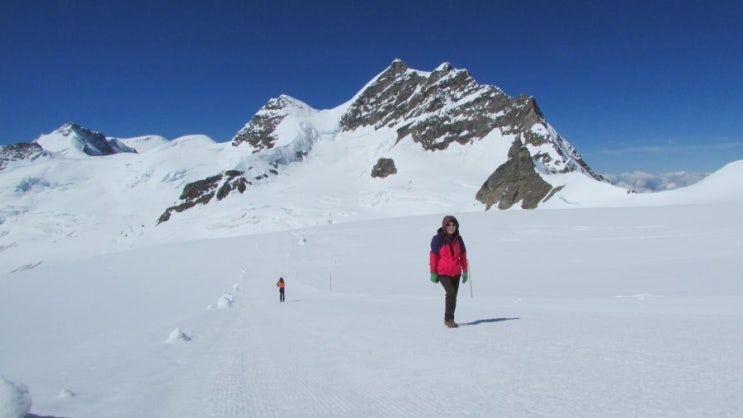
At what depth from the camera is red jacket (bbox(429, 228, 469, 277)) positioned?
21.2 ft

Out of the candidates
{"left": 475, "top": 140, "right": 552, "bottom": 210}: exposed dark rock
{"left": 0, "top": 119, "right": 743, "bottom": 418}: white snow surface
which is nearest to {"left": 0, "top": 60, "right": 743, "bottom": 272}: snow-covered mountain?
{"left": 475, "top": 140, "right": 552, "bottom": 210}: exposed dark rock

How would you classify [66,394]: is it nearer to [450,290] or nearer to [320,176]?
[450,290]

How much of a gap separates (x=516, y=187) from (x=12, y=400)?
75.0m

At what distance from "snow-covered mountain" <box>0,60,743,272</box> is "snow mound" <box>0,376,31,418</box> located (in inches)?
2121

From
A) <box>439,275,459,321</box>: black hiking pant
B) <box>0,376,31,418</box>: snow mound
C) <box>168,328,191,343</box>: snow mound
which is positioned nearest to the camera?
<box>0,376,31,418</box>: snow mound

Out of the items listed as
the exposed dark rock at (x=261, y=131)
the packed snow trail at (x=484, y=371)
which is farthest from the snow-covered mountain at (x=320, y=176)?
the packed snow trail at (x=484, y=371)

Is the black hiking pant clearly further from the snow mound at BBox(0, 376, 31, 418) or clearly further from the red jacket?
the snow mound at BBox(0, 376, 31, 418)

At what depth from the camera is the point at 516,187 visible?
7325 centimetres

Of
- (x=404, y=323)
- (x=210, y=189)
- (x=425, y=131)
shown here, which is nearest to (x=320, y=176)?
(x=210, y=189)

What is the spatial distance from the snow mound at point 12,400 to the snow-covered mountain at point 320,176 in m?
53.9

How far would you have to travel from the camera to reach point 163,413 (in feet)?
10.6

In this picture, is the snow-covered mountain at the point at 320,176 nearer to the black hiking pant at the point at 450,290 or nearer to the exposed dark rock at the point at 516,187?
the exposed dark rock at the point at 516,187

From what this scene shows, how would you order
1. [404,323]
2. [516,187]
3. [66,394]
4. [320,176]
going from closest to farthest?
[66,394] < [404,323] < [516,187] < [320,176]

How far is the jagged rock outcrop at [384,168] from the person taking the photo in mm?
124731
